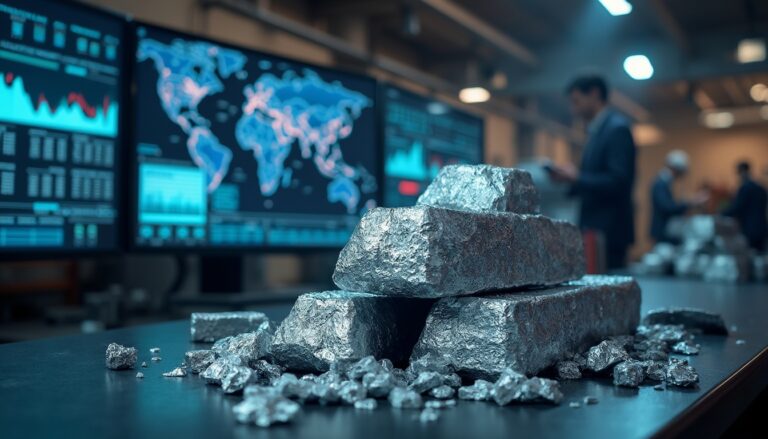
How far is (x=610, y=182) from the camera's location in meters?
2.77

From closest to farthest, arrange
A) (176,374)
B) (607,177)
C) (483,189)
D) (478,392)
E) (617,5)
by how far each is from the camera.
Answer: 1. (478,392)
2. (176,374)
3. (483,189)
4. (607,177)
5. (617,5)

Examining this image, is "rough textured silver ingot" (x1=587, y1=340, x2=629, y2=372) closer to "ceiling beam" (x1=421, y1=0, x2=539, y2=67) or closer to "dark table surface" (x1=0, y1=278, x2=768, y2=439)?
"dark table surface" (x1=0, y1=278, x2=768, y2=439)

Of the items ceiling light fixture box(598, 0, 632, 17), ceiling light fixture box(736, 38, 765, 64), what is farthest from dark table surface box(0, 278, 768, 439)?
ceiling light fixture box(736, 38, 765, 64)

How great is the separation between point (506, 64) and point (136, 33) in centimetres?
668

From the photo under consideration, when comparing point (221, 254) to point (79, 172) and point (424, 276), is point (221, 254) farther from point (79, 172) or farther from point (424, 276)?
point (424, 276)

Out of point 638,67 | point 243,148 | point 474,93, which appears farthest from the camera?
point 474,93

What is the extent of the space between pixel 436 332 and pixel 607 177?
2.26 metres

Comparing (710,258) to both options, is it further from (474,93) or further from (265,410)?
(474,93)

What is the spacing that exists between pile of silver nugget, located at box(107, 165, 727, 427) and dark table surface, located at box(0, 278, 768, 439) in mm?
24

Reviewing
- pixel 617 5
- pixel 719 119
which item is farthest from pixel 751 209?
pixel 719 119

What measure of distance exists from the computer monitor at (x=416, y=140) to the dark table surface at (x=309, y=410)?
1540mm

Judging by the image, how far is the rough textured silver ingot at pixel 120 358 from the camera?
29.7 inches

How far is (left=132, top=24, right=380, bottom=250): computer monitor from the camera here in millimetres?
1677

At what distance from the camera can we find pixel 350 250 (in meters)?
0.74
